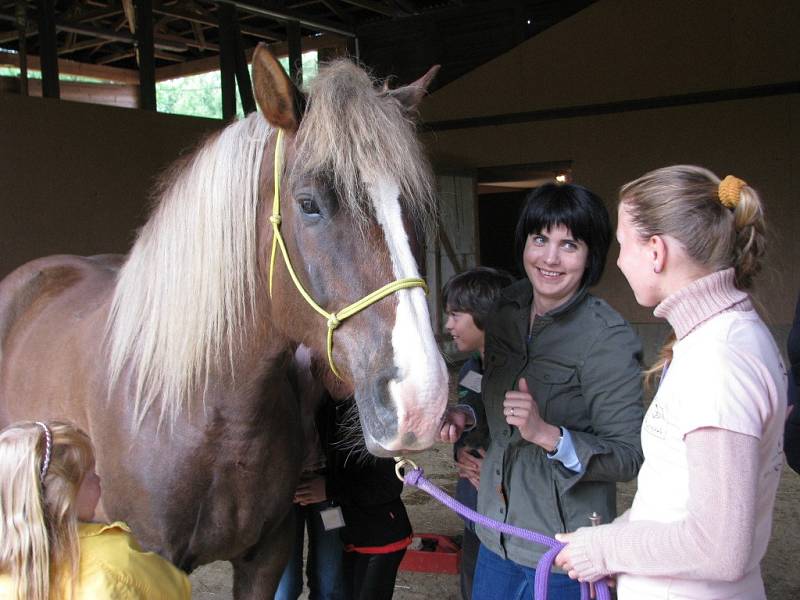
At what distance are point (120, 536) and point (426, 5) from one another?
30.0 feet

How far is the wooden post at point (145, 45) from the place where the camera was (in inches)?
281

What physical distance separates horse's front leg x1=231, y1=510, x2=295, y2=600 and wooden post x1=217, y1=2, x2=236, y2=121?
6.20m

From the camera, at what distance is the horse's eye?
4.51 ft

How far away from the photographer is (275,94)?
141 cm

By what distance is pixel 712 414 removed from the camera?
954mm

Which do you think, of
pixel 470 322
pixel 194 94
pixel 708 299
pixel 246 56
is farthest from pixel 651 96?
pixel 708 299

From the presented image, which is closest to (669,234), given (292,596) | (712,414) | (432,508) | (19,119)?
(712,414)

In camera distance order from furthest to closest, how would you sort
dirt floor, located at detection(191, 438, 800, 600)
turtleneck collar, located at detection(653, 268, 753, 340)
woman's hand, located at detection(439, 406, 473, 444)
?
dirt floor, located at detection(191, 438, 800, 600)
woman's hand, located at detection(439, 406, 473, 444)
turtleneck collar, located at detection(653, 268, 753, 340)

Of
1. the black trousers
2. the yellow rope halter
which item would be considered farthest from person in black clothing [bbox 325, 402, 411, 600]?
the yellow rope halter

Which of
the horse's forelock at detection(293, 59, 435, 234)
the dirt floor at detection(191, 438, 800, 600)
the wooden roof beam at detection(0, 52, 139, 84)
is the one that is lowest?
the dirt floor at detection(191, 438, 800, 600)

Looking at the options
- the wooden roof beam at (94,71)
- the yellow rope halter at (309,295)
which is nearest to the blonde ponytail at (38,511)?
the yellow rope halter at (309,295)

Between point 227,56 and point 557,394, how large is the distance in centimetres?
692

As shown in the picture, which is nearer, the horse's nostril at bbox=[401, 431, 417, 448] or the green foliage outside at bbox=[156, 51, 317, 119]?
the horse's nostril at bbox=[401, 431, 417, 448]

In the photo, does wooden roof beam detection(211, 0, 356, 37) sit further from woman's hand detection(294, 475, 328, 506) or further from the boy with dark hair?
woman's hand detection(294, 475, 328, 506)
